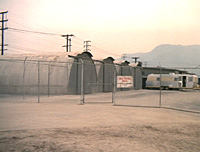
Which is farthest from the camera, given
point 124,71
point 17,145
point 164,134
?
Answer: point 124,71

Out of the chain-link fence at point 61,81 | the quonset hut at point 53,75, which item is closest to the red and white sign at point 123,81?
the chain-link fence at point 61,81

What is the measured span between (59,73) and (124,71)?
15503 millimetres

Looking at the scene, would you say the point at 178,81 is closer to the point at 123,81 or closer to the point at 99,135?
the point at 123,81

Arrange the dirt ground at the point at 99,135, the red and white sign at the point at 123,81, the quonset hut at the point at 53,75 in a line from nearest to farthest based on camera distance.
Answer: the dirt ground at the point at 99,135 → the red and white sign at the point at 123,81 → the quonset hut at the point at 53,75

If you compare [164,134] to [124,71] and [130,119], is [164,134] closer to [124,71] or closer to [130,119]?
[130,119]

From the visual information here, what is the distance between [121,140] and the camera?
722 cm

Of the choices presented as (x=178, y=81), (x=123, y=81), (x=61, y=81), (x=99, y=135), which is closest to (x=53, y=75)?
(x=61, y=81)

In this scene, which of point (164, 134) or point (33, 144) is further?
point (164, 134)

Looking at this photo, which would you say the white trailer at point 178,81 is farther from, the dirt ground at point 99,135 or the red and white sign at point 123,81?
the dirt ground at point 99,135

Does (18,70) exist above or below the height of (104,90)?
above

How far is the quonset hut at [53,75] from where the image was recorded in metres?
27.9

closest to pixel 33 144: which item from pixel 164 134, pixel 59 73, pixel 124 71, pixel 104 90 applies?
pixel 164 134

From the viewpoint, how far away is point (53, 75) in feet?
93.1

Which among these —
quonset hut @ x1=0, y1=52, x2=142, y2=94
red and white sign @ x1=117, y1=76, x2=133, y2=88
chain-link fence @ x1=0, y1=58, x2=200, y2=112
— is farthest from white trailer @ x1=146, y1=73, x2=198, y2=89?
red and white sign @ x1=117, y1=76, x2=133, y2=88
